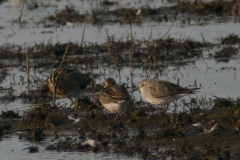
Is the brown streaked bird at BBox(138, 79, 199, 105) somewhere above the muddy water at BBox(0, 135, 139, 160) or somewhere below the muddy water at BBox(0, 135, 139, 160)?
above

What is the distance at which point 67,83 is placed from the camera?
415 inches

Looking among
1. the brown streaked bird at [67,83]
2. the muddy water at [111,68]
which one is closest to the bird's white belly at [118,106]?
the muddy water at [111,68]

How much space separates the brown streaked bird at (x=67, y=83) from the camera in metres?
10.4

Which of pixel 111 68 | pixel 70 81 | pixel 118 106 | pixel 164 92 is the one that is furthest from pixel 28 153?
pixel 111 68

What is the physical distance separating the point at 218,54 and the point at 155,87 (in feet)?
19.5

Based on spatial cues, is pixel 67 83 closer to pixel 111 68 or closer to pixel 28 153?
pixel 28 153

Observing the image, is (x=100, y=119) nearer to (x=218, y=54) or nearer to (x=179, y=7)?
(x=218, y=54)

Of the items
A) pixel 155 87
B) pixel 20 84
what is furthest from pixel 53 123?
pixel 20 84

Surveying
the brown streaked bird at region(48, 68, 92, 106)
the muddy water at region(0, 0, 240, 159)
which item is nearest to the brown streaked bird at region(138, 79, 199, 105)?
the muddy water at region(0, 0, 240, 159)

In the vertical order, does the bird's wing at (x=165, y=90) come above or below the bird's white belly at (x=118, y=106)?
above

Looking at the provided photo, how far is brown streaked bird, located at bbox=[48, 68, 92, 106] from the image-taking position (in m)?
10.4

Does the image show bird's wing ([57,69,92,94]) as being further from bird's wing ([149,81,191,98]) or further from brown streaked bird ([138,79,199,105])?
bird's wing ([149,81,191,98])

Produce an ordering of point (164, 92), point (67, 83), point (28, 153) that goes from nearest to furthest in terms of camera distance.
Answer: point (28, 153), point (164, 92), point (67, 83)

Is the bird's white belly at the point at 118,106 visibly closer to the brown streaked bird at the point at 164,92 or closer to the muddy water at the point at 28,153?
the brown streaked bird at the point at 164,92
